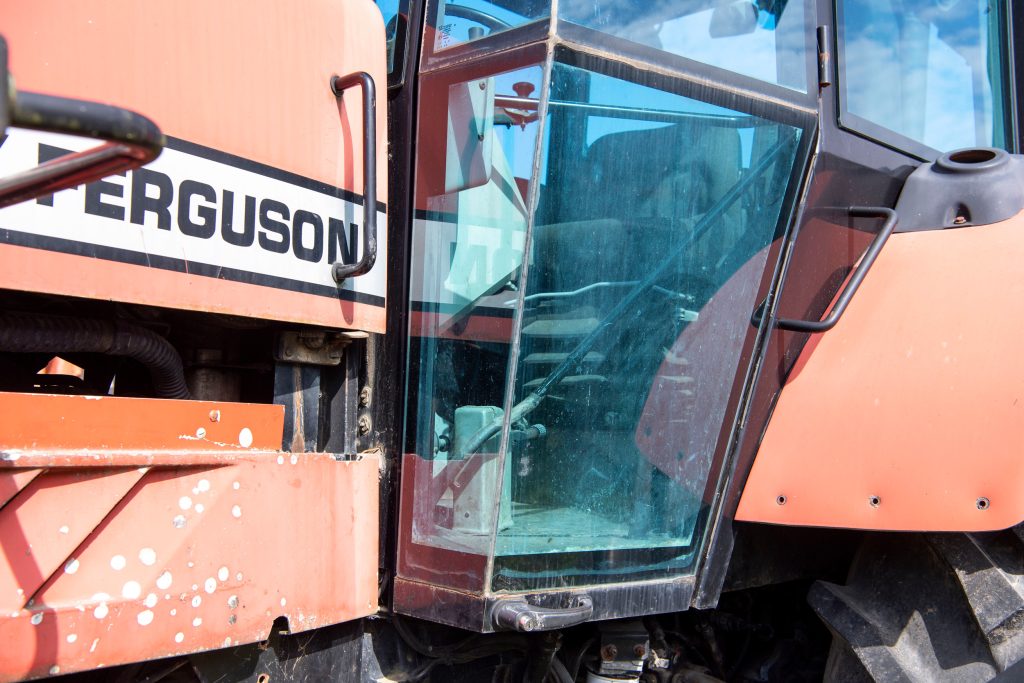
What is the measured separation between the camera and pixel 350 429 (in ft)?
6.05

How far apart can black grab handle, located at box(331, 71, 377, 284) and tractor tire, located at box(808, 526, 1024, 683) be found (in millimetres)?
1287

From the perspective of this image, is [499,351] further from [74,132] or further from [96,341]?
[74,132]

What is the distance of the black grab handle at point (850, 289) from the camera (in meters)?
1.97

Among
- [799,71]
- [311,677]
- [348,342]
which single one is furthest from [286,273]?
[799,71]

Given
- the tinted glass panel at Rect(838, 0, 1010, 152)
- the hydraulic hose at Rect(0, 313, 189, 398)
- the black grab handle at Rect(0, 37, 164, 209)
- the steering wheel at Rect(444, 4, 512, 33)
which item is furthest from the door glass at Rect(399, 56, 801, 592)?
the black grab handle at Rect(0, 37, 164, 209)

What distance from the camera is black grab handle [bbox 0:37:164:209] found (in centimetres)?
76

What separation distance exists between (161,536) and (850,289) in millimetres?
1457

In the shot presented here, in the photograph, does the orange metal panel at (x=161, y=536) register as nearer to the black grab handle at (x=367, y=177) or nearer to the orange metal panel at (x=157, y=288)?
the orange metal panel at (x=157, y=288)

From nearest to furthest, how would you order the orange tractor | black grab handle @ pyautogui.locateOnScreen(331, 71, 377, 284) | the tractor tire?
the orange tractor, black grab handle @ pyautogui.locateOnScreen(331, 71, 377, 284), the tractor tire

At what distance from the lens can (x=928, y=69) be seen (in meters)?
2.53

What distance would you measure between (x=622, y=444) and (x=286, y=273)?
2.58 feet

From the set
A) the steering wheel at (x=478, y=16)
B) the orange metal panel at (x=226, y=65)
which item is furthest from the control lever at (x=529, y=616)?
the steering wheel at (x=478, y=16)

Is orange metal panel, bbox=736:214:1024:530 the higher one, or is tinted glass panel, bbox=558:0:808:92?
tinted glass panel, bbox=558:0:808:92

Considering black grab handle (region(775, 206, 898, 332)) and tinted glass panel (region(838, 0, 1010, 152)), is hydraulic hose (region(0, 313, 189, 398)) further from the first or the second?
tinted glass panel (region(838, 0, 1010, 152))
